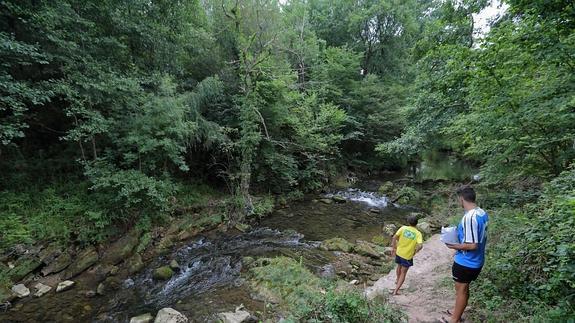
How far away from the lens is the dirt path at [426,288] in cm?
425

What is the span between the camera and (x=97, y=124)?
7.45m

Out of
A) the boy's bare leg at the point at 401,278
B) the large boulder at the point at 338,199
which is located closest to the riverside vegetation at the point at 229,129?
the boy's bare leg at the point at 401,278

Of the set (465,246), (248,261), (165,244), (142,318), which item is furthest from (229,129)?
(465,246)

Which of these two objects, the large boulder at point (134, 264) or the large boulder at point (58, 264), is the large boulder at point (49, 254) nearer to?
the large boulder at point (58, 264)

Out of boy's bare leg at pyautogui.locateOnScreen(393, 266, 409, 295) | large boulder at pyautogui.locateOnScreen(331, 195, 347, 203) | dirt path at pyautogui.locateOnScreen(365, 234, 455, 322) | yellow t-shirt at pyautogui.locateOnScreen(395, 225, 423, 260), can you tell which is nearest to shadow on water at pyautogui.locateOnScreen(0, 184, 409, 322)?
large boulder at pyautogui.locateOnScreen(331, 195, 347, 203)

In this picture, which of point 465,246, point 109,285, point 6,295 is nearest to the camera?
point 465,246

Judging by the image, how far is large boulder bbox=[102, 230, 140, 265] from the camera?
24.2 ft

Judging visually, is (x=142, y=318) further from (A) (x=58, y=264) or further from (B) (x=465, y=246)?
(B) (x=465, y=246)

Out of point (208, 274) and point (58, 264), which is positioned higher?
point (58, 264)

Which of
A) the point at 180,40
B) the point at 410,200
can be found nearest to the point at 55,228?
the point at 180,40

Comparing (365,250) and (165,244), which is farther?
(165,244)

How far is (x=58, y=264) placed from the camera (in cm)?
673

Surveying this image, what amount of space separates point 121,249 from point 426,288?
24.5ft

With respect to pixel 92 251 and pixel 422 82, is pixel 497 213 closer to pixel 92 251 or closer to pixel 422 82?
pixel 422 82
